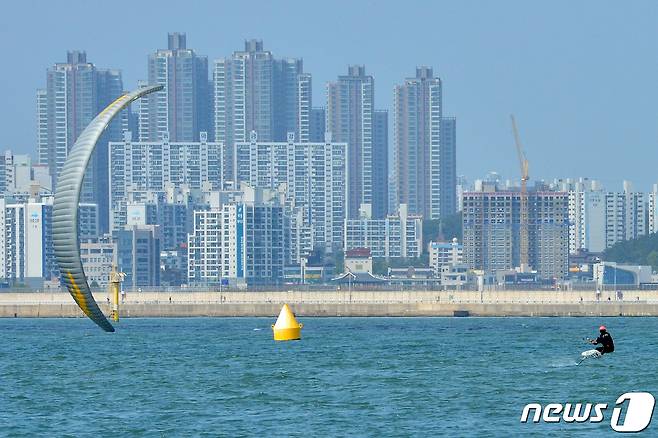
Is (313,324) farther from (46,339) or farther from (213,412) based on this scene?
(213,412)

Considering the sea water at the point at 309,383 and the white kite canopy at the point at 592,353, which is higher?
the white kite canopy at the point at 592,353

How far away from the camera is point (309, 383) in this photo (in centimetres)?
5341

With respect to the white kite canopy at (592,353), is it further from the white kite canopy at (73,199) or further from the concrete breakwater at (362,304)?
the concrete breakwater at (362,304)

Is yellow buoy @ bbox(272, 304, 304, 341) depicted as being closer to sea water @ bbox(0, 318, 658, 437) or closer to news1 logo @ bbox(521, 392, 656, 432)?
sea water @ bbox(0, 318, 658, 437)

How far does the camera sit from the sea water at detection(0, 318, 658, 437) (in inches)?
1724

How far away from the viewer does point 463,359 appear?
63688 mm

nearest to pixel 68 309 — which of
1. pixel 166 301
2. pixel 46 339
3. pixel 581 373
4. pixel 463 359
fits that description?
pixel 166 301

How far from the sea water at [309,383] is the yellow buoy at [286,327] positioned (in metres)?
0.51

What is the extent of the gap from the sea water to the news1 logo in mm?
358

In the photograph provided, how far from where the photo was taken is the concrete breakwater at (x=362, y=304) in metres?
124

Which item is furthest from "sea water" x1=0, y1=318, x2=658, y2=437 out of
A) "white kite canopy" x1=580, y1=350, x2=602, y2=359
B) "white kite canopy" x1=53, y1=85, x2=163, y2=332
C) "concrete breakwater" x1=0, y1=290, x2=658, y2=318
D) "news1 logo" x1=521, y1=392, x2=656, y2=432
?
"concrete breakwater" x1=0, y1=290, x2=658, y2=318

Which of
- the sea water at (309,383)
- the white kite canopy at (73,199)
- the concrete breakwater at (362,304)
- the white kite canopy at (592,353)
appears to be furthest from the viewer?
the concrete breakwater at (362,304)

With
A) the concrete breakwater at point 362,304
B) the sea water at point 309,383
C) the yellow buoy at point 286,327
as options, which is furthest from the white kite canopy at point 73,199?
the concrete breakwater at point 362,304

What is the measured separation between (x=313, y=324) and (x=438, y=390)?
182ft
